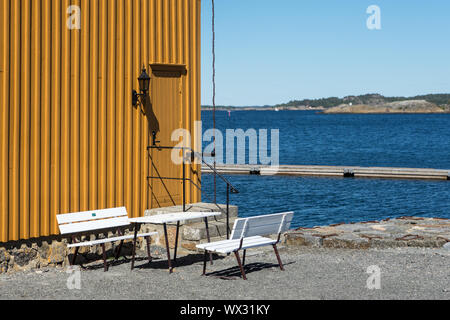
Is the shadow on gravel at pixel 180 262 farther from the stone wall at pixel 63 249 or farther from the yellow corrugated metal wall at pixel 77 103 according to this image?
the yellow corrugated metal wall at pixel 77 103

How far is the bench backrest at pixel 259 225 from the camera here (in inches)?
316

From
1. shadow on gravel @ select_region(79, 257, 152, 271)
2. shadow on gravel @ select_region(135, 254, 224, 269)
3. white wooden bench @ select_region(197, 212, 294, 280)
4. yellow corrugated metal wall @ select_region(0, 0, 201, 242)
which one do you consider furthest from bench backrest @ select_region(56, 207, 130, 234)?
white wooden bench @ select_region(197, 212, 294, 280)

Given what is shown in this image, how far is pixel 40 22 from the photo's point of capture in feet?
29.9

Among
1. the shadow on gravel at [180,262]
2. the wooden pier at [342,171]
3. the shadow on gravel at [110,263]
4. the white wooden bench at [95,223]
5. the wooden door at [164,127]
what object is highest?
the wooden door at [164,127]

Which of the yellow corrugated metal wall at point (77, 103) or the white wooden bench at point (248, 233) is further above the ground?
the yellow corrugated metal wall at point (77, 103)

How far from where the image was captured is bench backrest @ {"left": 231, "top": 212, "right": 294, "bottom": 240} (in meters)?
8.02

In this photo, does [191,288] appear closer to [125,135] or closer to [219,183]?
[125,135]

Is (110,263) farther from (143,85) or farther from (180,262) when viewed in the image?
(143,85)

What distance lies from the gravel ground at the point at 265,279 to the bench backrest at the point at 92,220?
58 centimetres

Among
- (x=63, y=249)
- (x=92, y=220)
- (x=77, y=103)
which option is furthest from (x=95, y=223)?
(x=77, y=103)

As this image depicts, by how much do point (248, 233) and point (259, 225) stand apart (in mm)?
182

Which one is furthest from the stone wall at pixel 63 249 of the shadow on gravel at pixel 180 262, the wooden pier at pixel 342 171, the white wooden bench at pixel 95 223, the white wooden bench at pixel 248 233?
the wooden pier at pixel 342 171

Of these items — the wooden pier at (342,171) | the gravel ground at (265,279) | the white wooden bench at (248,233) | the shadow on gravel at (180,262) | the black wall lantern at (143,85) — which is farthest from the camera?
the wooden pier at (342,171)

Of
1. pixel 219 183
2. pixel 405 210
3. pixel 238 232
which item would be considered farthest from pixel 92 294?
pixel 219 183
